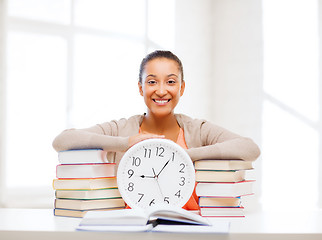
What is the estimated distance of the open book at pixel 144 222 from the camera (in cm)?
102

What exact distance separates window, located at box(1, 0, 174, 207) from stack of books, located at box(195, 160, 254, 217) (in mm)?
2812

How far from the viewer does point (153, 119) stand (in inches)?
65.6

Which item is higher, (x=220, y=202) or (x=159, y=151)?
(x=159, y=151)

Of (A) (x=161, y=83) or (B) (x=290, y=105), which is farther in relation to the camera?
A: (B) (x=290, y=105)

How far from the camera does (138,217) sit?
1.03 metres

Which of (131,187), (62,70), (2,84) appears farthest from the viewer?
(62,70)

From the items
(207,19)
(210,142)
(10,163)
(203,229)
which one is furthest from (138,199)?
(207,19)

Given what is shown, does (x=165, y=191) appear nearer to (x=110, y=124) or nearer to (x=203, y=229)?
(x=203, y=229)

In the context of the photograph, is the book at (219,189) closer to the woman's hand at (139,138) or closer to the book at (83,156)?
the woman's hand at (139,138)

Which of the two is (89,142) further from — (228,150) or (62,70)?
(62,70)

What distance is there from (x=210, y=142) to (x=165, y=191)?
0.41 metres

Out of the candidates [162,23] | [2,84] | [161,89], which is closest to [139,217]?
[161,89]

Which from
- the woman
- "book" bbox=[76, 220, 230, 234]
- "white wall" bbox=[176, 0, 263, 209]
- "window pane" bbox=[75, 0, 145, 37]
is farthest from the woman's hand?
"white wall" bbox=[176, 0, 263, 209]

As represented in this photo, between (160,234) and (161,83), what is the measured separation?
0.68 metres
